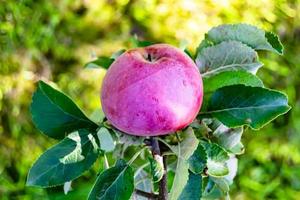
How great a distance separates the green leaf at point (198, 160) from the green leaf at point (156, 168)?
33mm

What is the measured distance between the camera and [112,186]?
0.69m

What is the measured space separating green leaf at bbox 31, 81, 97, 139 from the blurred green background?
0.68 meters

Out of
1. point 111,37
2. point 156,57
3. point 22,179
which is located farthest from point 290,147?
point 156,57

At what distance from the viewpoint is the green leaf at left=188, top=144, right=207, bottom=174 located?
0.66 m

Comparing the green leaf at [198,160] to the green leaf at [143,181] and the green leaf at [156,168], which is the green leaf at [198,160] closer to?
the green leaf at [156,168]

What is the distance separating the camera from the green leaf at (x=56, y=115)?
0.74 meters

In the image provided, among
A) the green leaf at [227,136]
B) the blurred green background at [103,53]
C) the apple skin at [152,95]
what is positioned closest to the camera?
the apple skin at [152,95]

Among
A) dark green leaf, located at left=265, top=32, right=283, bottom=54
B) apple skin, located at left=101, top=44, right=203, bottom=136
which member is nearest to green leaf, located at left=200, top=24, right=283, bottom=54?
dark green leaf, located at left=265, top=32, right=283, bottom=54

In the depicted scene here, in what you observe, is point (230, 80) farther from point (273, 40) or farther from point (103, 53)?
point (103, 53)

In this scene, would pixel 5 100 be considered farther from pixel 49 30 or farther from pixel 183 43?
pixel 183 43

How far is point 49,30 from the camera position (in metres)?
1.52

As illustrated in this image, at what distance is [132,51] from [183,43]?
144 mm

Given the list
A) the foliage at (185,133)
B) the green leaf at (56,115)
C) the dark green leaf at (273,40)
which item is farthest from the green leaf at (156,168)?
the dark green leaf at (273,40)

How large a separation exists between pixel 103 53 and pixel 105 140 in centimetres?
87
